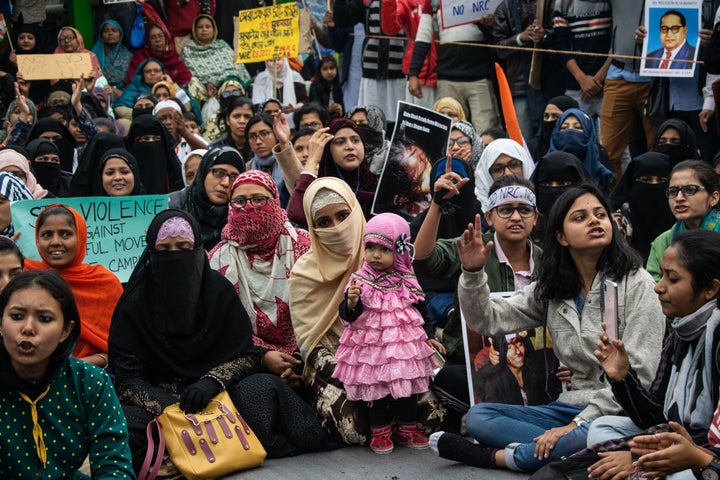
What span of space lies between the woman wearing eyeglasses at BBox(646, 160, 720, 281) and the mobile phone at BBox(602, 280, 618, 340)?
71.5 inches

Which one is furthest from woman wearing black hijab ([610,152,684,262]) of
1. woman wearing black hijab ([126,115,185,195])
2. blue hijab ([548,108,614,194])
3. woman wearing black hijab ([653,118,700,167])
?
woman wearing black hijab ([126,115,185,195])

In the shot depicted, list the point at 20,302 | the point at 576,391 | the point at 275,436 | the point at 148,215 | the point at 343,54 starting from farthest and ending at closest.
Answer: the point at 343,54, the point at 148,215, the point at 275,436, the point at 576,391, the point at 20,302

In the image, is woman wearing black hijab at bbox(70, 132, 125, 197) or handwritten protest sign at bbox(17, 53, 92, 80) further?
handwritten protest sign at bbox(17, 53, 92, 80)

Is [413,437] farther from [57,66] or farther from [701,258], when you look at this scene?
[57,66]

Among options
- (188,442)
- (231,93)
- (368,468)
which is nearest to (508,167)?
(368,468)

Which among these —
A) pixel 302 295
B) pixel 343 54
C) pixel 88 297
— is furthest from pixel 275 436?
pixel 343 54

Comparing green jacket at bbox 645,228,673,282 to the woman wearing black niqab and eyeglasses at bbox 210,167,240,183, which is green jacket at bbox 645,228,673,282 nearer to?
the woman wearing black niqab

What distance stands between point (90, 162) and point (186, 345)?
10.4 ft

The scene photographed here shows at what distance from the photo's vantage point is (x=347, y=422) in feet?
17.5

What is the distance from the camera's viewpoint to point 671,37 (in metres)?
8.60

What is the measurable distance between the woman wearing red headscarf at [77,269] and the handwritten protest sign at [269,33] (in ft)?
16.4

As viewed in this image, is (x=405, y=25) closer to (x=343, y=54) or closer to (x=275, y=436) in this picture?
(x=343, y=54)

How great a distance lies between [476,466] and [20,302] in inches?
91.3

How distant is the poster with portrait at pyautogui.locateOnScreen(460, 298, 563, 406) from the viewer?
5340mm
